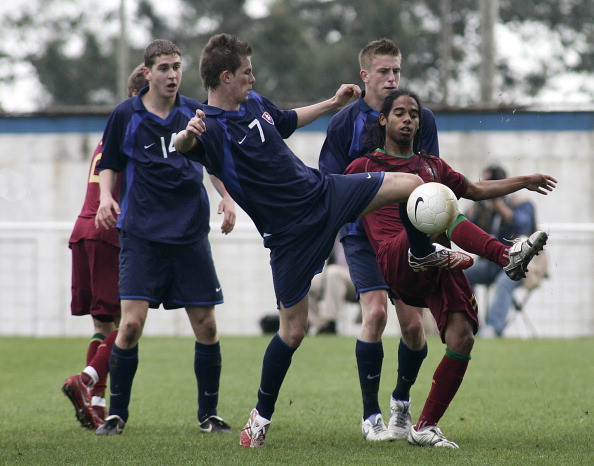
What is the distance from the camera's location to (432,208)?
496 centimetres

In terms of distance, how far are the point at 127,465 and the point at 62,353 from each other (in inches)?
263

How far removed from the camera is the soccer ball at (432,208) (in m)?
4.97

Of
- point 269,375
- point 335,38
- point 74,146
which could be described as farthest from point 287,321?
point 335,38

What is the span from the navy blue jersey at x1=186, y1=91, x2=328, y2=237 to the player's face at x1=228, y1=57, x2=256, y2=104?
0.09 m

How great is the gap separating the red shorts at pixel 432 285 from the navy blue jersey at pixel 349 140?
0.75 metres

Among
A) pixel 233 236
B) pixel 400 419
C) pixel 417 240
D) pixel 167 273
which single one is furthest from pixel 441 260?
pixel 233 236

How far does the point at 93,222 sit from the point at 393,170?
2.25 m

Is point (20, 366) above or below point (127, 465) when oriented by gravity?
below

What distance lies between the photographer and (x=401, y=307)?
596cm

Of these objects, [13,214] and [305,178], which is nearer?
[305,178]

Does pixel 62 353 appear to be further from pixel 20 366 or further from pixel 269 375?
pixel 269 375

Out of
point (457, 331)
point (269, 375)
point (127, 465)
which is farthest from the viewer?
point (269, 375)

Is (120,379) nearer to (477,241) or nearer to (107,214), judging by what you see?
(107,214)

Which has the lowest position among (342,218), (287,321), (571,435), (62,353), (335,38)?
(62,353)
